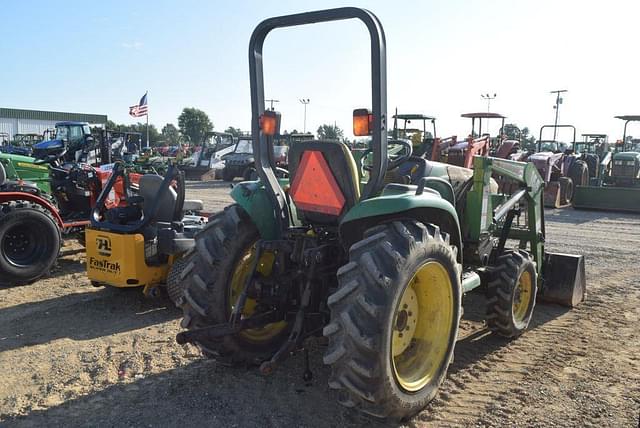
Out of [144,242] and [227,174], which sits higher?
[144,242]

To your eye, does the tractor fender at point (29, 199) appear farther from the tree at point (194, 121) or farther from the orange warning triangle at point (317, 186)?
the tree at point (194, 121)

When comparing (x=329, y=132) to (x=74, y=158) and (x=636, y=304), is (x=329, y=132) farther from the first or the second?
(x=74, y=158)

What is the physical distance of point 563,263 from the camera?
5.67 meters

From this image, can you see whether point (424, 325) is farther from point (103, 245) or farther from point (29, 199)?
point (29, 199)

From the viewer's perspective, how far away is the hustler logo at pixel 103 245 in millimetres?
5617

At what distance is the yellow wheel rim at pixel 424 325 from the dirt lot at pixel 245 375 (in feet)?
0.94

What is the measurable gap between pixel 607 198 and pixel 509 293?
1164 cm

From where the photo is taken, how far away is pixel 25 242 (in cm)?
675

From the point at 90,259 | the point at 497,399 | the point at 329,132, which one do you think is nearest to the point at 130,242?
the point at 90,259

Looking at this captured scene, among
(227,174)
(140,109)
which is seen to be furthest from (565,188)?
(140,109)

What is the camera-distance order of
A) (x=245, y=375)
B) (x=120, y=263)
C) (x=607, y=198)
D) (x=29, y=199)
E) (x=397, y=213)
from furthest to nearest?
1. (x=607, y=198)
2. (x=29, y=199)
3. (x=120, y=263)
4. (x=245, y=375)
5. (x=397, y=213)

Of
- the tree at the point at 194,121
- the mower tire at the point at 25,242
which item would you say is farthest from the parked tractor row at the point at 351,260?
the tree at the point at 194,121

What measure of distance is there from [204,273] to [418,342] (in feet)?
4.92

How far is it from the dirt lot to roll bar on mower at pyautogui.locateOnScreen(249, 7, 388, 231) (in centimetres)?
121
